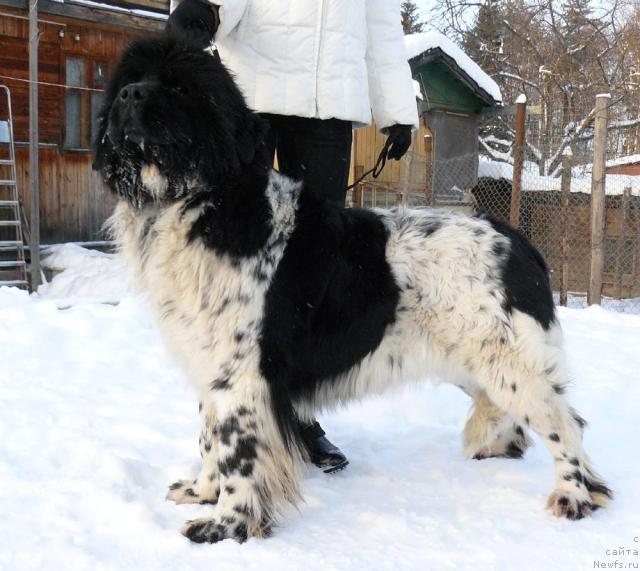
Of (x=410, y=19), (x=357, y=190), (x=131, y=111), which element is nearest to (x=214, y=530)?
(x=131, y=111)

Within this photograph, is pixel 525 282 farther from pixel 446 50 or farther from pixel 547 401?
pixel 446 50

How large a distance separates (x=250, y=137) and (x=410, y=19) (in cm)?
3167

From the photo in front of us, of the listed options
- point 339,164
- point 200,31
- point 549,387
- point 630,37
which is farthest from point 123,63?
point 630,37

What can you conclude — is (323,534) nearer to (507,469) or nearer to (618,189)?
(507,469)

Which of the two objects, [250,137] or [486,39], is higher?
[486,39]

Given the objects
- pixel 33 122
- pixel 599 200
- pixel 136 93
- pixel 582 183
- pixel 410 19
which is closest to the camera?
pixel 136 93

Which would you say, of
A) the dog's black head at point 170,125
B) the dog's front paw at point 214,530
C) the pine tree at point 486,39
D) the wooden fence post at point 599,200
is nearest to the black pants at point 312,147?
the dog's black head at point 170,125

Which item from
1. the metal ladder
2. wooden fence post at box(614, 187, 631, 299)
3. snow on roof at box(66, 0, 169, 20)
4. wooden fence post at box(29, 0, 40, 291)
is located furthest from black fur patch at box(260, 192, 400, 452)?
snow on roof at box(66, 0, 169, 20)

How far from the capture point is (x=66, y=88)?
11.1 meters

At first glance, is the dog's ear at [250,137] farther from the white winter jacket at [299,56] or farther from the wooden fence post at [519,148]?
the wooden fence post at [519,148]

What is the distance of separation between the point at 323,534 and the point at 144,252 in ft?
4.22

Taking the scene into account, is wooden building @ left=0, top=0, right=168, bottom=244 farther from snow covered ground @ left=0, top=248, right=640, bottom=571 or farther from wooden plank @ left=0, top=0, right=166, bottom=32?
snow covered ground @ left=0, top=248, right=640, bottom=571

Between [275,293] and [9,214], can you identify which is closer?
[275,293]

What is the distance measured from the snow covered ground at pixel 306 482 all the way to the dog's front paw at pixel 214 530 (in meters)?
0.05
